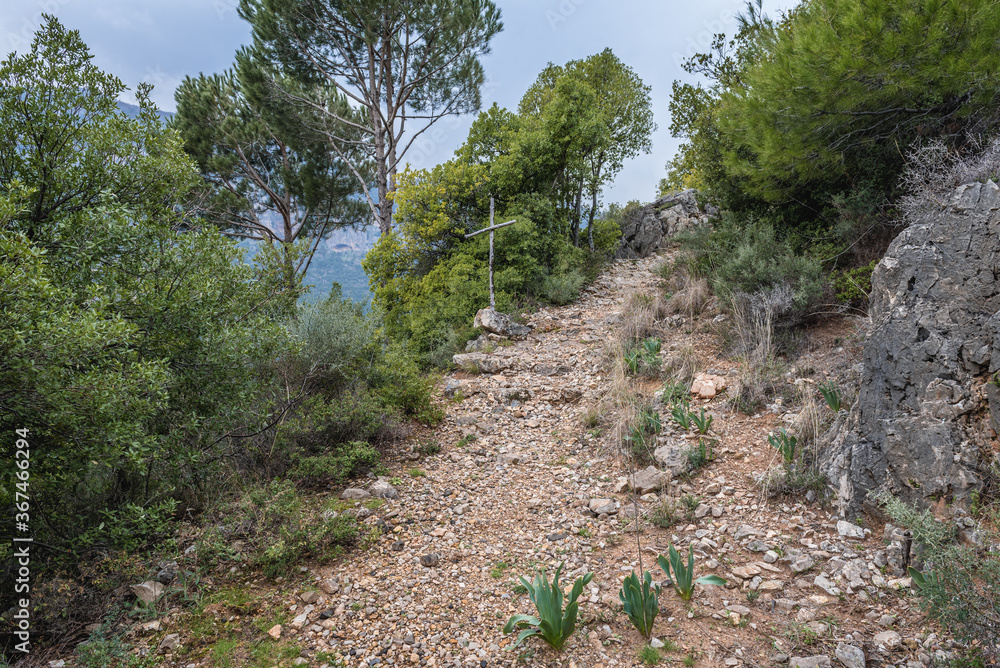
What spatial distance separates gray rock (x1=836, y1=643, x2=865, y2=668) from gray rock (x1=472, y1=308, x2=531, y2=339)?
7.55 metres

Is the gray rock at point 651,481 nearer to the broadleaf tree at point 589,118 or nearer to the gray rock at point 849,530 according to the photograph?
the gray rock at point 849,530

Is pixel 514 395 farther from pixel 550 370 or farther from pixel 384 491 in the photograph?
pixel 384 491

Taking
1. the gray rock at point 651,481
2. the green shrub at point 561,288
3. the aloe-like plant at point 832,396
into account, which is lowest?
the gray rock at point 651,481

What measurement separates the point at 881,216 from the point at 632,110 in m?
10.6

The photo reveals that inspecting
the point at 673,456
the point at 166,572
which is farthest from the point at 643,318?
the point at 166,572

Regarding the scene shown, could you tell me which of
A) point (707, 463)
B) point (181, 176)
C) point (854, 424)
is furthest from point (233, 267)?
point (854, 424)

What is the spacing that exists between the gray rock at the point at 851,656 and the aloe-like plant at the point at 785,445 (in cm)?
176

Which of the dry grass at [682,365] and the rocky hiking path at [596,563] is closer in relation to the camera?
the rocky hiking path at [596,563]

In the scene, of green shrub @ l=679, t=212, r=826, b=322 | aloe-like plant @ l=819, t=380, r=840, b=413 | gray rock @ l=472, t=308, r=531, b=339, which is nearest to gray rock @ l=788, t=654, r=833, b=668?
aloe-like plant @ l=819, t=380, r=840, b=413

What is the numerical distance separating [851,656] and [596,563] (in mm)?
1661

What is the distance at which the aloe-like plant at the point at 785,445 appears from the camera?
4.04 meters

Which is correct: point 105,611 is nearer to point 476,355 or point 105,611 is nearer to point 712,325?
point 476,355

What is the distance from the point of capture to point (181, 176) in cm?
386

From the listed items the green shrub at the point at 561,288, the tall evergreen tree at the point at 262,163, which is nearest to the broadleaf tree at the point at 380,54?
the tall evergreen tree at the point at 262,163
